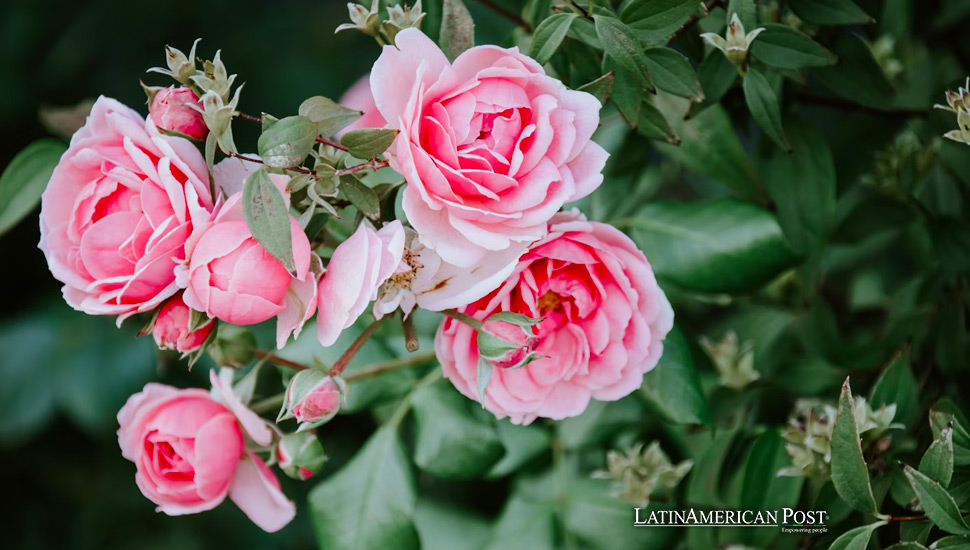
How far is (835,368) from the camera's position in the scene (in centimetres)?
72

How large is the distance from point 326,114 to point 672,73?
226mm

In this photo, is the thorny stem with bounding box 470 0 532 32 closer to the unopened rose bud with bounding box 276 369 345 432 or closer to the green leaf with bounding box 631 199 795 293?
the green leaf with bounding box 631 199 795 293

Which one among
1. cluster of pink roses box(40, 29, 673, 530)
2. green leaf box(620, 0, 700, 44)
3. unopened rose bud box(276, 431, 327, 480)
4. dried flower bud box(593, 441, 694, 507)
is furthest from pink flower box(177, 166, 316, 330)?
dried flower bud box(593, 441, 694, 507)

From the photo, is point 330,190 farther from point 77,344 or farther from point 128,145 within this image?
point 77,344

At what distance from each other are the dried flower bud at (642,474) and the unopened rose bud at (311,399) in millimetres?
293

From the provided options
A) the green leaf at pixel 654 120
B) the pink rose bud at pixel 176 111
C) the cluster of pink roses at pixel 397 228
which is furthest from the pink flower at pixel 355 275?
the green leaf at pixel 654 120

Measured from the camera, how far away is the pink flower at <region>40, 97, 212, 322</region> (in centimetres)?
43

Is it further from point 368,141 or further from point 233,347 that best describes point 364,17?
point 233,347

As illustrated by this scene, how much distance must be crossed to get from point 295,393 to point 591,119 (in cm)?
23

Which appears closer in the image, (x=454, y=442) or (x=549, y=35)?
(x=549, y=35)

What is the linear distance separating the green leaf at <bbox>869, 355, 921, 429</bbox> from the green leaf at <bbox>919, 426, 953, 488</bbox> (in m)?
0.11

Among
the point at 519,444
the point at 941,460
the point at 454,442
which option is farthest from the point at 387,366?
the point at 941,460

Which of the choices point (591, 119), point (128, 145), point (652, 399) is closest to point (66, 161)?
point (128, 145)

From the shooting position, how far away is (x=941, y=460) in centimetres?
47
